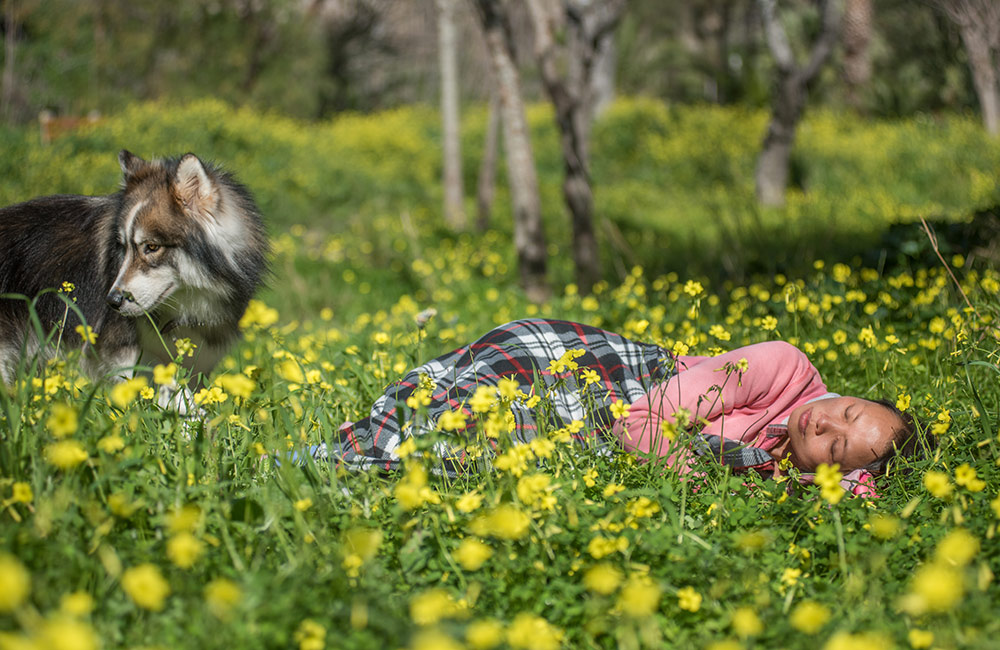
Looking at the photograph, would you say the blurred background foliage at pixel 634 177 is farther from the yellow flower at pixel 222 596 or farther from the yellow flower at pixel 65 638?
the yellow flower at pixel 65 638

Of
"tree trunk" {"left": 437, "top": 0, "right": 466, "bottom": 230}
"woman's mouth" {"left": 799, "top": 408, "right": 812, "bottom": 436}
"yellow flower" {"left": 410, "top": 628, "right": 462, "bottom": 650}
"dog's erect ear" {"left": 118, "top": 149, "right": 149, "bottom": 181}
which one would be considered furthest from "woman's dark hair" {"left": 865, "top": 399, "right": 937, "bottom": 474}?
"tree trunk" {"left": 437, "top": 0, "right": 466, "bottom": 230}

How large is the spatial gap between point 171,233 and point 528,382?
1.53m

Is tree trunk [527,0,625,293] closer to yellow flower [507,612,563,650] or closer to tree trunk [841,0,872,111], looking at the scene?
yellow flower [507,612,563,650]

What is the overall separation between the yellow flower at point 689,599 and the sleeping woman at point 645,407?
1.84ft

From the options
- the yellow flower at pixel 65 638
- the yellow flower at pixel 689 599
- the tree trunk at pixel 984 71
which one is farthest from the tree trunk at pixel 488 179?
the yellow flower at pixel 65 638

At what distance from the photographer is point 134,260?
3.19 meters

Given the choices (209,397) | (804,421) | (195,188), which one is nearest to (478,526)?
(209,397)

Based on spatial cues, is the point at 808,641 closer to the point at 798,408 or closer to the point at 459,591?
the point at 459,591

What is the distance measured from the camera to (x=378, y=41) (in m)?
21.7

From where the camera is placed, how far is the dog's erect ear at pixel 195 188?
3.26 metres

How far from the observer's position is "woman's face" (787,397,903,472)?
9.03 ft

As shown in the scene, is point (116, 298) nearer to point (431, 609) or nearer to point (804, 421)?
point (431, 609)

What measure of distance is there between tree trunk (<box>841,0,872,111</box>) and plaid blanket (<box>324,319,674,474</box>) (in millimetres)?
15886

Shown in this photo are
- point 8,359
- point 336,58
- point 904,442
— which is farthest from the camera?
point 336,58
